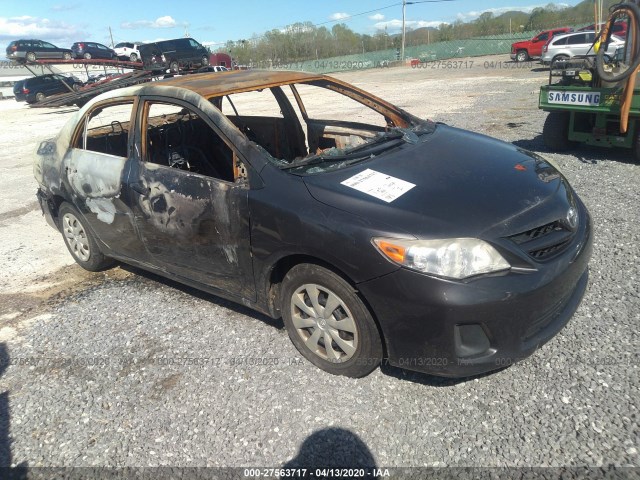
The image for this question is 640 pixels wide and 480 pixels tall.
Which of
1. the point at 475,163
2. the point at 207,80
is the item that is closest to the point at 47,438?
the point at 207,80

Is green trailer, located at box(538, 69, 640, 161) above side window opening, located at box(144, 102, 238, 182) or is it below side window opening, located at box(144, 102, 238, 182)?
below

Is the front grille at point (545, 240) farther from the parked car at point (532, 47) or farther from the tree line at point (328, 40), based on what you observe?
the tree line at point (328, 40)

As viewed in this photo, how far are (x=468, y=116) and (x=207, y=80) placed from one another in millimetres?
8626

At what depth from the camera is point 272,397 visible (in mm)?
2645

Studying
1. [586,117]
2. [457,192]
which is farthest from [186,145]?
[586,117]

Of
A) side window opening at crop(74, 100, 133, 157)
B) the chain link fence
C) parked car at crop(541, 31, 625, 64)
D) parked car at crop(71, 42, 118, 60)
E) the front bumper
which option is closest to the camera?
the front bumper

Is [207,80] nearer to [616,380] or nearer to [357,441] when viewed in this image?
[357,441]

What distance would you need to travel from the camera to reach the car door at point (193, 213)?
289 centimetres

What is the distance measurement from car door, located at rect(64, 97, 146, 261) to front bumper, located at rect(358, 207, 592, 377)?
2156 millimetres

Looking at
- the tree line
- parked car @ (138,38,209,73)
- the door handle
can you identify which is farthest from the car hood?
the tree line

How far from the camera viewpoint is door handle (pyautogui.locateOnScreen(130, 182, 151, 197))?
334 centimetres

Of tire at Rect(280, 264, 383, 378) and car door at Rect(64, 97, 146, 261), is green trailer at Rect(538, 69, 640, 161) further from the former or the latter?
car door at Rect(64, 97, 146, 261)

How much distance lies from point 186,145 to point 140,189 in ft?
2.96

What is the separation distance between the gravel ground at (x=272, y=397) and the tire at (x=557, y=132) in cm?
395
